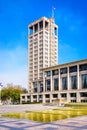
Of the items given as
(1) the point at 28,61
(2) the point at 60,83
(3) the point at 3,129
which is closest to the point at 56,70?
(2) the point at 60,83

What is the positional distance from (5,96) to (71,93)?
42620mm

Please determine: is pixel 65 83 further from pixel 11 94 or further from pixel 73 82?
pixel 11 94

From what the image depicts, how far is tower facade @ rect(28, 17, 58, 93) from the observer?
112875mm

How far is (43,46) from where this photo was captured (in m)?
113

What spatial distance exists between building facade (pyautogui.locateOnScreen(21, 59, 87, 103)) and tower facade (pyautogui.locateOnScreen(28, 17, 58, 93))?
18553 mm

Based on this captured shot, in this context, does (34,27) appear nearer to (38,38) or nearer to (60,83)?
(38,38)

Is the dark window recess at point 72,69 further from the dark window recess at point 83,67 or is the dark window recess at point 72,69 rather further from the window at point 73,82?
the dark window recess at point 83,67

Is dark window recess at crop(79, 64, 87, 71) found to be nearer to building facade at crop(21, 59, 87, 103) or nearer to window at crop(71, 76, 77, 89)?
building facade at crop(21, 59, 87, 103)

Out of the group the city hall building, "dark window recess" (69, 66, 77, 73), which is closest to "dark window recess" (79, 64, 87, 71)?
the city hall building

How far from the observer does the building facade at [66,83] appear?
248ft

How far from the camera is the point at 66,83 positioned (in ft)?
269

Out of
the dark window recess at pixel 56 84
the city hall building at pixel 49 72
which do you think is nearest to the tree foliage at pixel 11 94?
the city hall building at pixel 49 72

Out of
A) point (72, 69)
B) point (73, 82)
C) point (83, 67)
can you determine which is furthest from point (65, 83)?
point (83, 67)

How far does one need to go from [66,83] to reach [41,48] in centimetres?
3728
